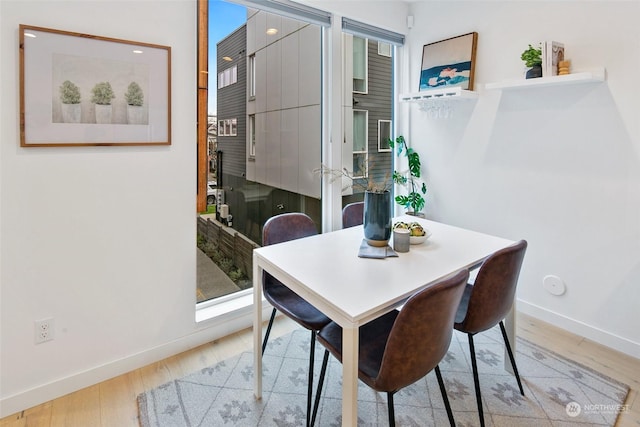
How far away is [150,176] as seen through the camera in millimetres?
2000

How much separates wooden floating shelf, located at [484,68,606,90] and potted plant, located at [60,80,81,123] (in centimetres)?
262

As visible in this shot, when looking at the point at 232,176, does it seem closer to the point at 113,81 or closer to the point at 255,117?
the point at 255,117

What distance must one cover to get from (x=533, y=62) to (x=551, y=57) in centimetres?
12

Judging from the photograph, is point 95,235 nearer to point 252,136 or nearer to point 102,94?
point 102,94

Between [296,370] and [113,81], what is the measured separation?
1899mm

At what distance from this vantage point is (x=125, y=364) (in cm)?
202

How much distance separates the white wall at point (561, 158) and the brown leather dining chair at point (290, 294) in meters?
1.61

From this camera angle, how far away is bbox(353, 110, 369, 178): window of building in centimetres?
319

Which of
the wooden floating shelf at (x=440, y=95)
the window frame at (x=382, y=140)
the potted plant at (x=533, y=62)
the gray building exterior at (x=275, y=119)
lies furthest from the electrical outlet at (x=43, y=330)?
the potted plant at (x=533, y=62)

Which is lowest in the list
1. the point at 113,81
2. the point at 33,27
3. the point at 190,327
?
the point at 190,327

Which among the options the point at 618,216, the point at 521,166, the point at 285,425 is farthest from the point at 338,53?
the point at 285,425

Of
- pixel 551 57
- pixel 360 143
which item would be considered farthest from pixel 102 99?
pixel 551 57

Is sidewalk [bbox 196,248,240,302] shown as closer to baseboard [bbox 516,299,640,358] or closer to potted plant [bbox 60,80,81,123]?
potted plant [bbox 60,80,81,123]

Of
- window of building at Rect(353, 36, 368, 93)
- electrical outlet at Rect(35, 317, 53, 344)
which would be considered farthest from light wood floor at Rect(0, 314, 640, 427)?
window of building at Rect(353, 36, 368, 93)
